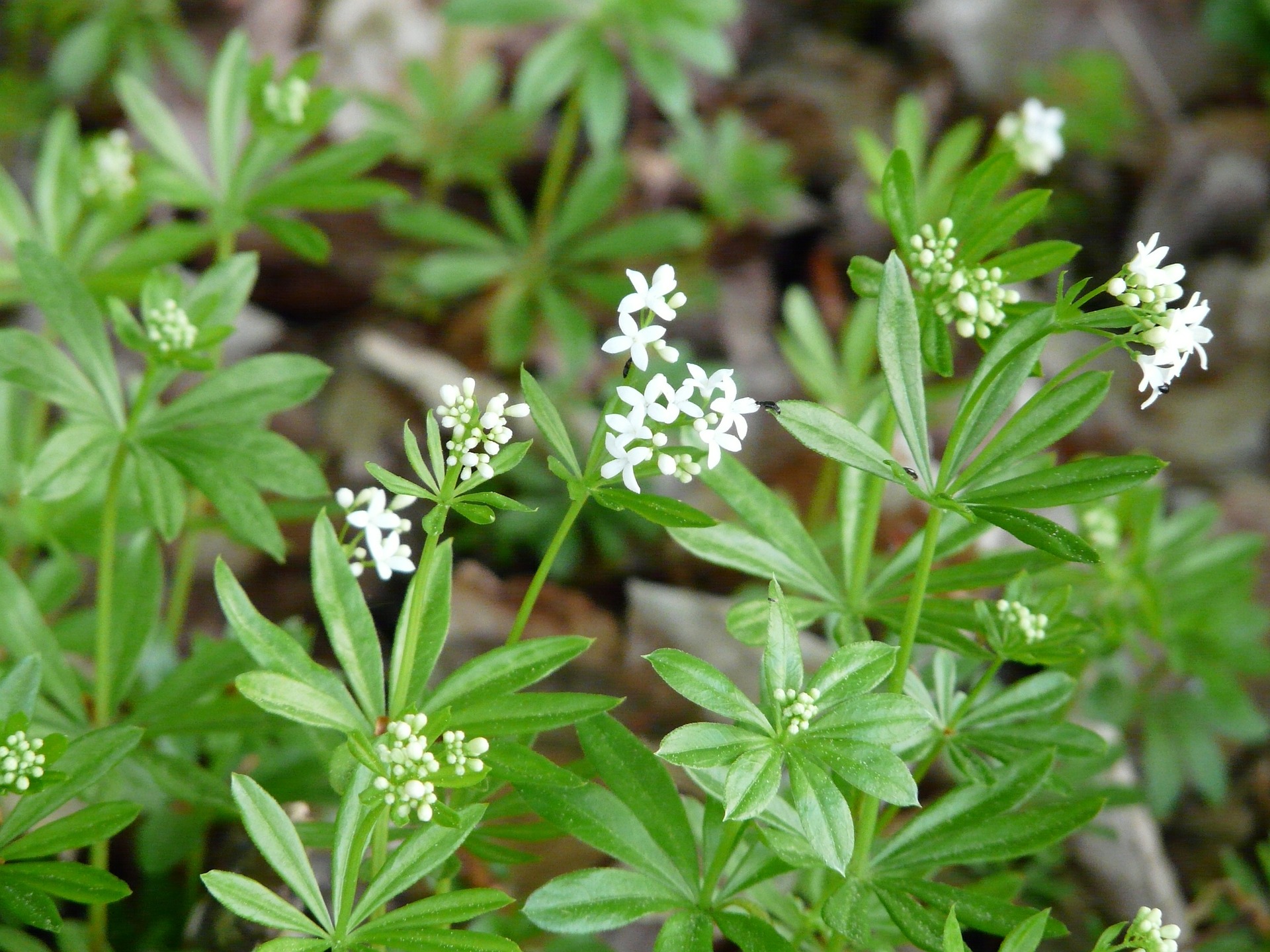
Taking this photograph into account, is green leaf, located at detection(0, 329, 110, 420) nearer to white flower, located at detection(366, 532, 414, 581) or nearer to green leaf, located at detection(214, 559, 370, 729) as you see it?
green leaf, located at detection(214, 559, 370, 729)

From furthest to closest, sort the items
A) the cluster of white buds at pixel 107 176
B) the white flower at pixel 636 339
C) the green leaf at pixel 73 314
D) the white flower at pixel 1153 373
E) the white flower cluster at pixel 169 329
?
the cluster of white buds at pixel 107 176
the green leaf at pixel 73 314
the white flower cluster at pixel 169 329
the white flower at pixel 1153 373
the white flower at pixel 636 339

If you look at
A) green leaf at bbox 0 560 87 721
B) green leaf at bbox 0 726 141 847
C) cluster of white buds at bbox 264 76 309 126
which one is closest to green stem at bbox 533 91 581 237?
cluster of white buds at bbox 264 76 309 126

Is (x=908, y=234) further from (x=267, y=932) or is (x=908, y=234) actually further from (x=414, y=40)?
(x=414, y=40)

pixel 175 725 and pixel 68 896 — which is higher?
pixel 175 725

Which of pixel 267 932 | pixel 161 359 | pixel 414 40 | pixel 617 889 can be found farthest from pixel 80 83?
pixel 617 889

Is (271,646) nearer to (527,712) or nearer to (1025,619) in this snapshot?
(527,712)

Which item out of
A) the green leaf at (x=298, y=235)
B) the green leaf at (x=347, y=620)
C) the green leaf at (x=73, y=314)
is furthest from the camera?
the green leaf at (x=298, y=235)

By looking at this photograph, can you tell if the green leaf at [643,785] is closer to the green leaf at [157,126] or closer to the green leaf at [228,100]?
the green leaf at [228,100]

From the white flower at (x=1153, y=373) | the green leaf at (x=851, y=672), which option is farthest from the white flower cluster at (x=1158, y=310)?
the green leaf at (x=851, y=672)
